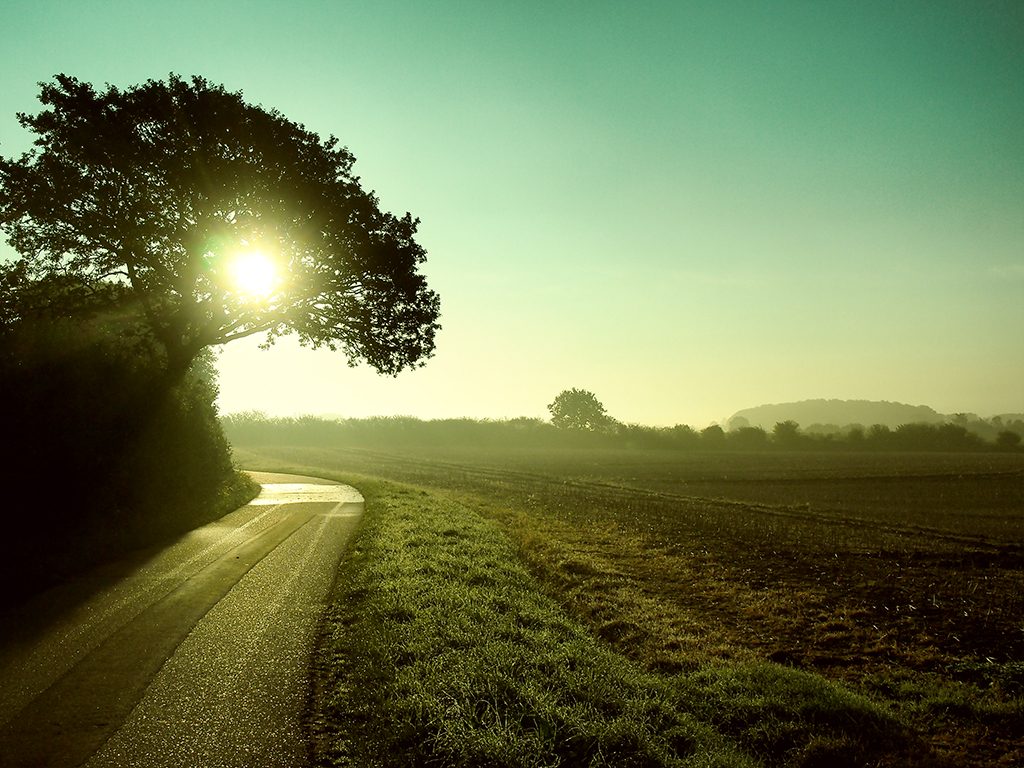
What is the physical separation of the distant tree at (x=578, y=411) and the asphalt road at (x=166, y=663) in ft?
460

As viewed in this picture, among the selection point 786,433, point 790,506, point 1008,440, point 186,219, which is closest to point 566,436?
point 786,433

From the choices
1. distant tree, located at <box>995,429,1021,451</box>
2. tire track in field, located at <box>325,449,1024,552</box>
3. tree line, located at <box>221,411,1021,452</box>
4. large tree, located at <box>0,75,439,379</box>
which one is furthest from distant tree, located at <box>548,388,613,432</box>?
large tree, located at <box>0,75,439,379</box>

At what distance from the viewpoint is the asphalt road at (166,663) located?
202 inches

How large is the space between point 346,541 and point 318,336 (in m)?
11.9

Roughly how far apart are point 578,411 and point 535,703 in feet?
490

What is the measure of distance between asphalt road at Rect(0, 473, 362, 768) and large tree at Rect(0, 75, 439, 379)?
9.89 m

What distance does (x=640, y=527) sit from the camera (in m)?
21.0

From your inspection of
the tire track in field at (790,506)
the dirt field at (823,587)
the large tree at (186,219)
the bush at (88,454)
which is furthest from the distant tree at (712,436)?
the bush at (88,454)

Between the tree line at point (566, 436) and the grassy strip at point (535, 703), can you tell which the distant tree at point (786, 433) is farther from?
the grassy strip at point (535, 703)

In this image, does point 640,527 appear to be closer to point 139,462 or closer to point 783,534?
point 783,534

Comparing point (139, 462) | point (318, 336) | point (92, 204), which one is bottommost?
point (139, 462)

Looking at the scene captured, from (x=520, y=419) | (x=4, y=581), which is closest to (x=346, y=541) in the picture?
(x=4, y=581)

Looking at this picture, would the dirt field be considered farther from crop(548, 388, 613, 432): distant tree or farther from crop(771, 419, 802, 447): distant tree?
crop(548, 388, 613, 432): distant tree

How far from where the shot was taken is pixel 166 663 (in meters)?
6.95
